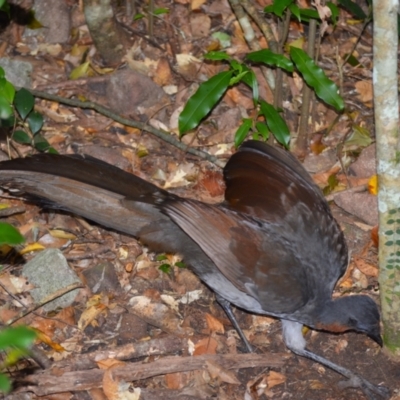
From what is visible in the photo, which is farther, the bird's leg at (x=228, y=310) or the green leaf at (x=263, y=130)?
the green leaf at (x=263, y=130)

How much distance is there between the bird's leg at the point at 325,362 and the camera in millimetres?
4918

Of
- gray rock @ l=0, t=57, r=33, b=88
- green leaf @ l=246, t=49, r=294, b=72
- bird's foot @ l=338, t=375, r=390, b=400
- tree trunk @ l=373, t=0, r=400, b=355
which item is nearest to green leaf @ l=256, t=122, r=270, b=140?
green leaf @ l=246, t=49, r=294, b=72

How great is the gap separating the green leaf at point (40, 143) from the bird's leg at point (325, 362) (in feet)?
8.04

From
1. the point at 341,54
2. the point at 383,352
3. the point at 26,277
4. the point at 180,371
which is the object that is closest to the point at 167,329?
the point at 180,371

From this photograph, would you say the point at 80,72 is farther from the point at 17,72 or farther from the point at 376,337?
the point at 376,337

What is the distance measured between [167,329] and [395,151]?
2157mm

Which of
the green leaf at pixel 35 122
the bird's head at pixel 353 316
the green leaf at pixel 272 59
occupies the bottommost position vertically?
the bird's head at pixel 353 316

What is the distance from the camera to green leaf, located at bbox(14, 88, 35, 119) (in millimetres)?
5949

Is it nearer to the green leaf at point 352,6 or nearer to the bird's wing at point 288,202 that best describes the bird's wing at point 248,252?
the bird's wing at point 288,202

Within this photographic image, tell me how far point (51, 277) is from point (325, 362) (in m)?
2.08

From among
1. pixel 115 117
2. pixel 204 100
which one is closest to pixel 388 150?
pixel 204 100

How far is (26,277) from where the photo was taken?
18.1ft

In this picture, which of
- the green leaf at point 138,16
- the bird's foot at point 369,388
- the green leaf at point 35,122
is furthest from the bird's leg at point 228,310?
the green leaf at point 138,16

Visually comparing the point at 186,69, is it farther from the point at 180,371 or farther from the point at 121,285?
the point at 180,371
